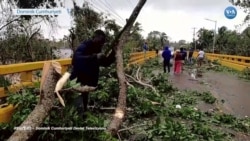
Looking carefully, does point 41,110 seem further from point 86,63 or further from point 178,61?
point 178,61

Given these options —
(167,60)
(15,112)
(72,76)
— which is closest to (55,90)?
(15,112)

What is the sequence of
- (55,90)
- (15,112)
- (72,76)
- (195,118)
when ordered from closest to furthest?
(55,90), (15,112), (72,76), (195,118)

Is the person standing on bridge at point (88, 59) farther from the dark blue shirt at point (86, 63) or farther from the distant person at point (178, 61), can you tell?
the distant person at point (178, 61)

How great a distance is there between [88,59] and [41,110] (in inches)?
68.6

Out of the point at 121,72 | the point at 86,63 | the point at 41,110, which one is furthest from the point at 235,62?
the point at 41,110

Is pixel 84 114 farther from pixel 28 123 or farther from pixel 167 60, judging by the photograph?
pixel 167 60

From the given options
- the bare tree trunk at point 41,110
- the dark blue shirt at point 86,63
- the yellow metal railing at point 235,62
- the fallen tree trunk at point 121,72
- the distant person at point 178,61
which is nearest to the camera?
the bare tree trunk at point 41,110

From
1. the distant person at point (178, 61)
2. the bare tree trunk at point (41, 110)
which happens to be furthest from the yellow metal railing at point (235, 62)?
the bare tree trunk at point (41, 110)

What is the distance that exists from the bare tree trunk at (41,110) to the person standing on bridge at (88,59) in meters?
1.34

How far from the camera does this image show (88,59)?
248 inches

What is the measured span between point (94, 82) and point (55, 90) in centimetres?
170

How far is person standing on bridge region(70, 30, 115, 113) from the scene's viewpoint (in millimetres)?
6320

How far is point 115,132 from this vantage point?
565 centimetres

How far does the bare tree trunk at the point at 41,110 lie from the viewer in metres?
4.50
